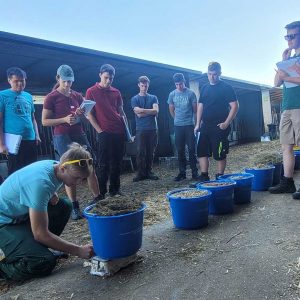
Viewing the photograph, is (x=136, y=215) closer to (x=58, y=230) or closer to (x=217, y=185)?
(x=58, y=230)

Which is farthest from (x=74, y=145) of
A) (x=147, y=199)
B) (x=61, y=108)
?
(x=147, y=199)

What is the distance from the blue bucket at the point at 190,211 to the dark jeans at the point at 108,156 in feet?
4.44

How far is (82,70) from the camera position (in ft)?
26.0

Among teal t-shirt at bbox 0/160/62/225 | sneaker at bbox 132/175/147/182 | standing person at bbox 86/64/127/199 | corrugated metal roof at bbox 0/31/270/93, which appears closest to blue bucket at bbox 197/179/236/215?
standing person at bbox 86/64/127/199

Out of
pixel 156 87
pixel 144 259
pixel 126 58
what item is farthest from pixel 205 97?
pixel 156 87

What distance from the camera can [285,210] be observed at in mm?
3705

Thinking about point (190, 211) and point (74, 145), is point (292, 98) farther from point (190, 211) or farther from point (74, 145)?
point (74, 145)

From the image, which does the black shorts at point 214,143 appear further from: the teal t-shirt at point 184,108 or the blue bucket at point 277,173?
the teal t-shirt at point 184,108

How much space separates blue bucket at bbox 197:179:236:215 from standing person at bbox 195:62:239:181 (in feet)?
3.98

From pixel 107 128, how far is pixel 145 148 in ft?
7.85

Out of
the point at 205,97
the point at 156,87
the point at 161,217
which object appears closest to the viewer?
the point at 161,217

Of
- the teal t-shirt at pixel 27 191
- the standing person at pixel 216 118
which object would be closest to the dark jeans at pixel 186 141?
the standing person at pixel 216 118

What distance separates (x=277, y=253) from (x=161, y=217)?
1.65 meters

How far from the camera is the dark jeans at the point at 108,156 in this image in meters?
4.50
